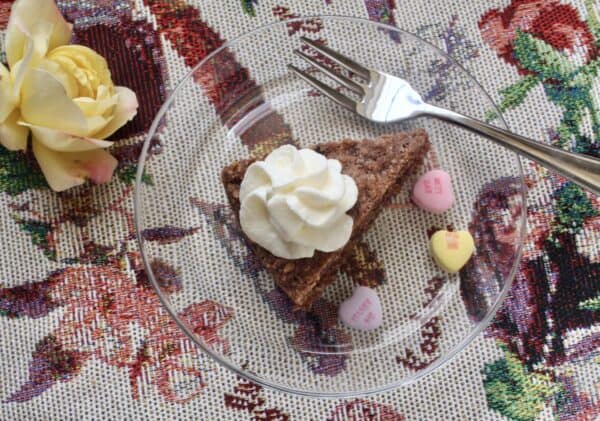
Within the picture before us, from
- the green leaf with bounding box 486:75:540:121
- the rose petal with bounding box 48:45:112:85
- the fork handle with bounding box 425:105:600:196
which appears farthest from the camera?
the green leaf with bounding box 486:75:540:121

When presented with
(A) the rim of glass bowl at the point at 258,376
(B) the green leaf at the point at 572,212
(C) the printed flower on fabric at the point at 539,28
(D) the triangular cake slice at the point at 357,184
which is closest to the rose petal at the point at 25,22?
(A) the rim of glass bowl at the point at 258,376

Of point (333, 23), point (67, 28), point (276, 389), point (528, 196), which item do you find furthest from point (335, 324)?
point (67, 28)

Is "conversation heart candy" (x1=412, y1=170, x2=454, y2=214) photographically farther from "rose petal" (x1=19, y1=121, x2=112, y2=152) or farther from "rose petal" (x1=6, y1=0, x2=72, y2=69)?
"rose petal" (x1=6, y1=0, x2=72, y2=69)

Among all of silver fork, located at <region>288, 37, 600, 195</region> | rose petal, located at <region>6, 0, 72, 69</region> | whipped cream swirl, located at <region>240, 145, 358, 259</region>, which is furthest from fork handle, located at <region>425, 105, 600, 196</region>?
rose petal, located at <region>6, 0, 72, 69</region>

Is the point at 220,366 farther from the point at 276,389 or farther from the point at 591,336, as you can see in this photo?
the point at 591,336

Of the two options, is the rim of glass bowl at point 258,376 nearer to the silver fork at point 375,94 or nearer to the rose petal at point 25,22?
the silver fork at point 375,94

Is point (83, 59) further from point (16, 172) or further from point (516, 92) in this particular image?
point (516, 92)
